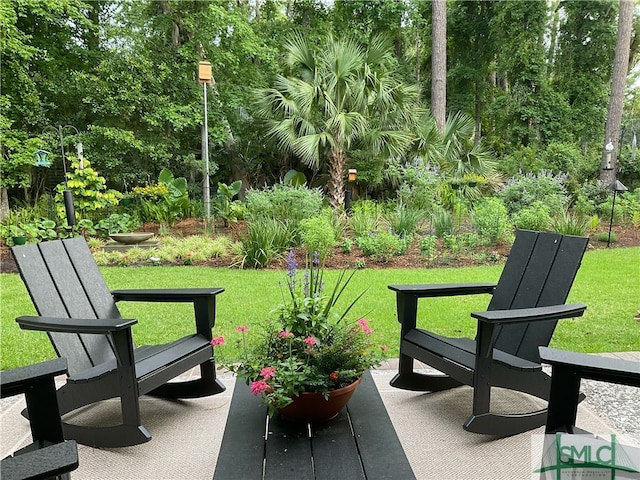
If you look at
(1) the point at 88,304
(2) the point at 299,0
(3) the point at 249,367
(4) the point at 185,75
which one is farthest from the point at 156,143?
(3) the point at 249,367

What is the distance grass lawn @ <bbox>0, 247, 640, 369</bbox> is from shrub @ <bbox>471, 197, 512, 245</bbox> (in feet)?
3.01

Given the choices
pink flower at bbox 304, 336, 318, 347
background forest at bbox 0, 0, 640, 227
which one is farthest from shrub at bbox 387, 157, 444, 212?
pink flower at bbox 304, 336, 318, 347

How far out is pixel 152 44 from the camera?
9.94 m

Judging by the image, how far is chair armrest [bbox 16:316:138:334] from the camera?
1.77 m

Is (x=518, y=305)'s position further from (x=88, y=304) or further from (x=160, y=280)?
(x=160, y=280)

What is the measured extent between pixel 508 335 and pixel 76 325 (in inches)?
83.6

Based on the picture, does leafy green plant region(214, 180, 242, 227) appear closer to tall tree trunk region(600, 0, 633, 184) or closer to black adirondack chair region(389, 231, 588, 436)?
black adirondack chair region(389, 231, 588, 436)

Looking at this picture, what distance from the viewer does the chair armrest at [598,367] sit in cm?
138

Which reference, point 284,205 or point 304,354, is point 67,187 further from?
point 304,354

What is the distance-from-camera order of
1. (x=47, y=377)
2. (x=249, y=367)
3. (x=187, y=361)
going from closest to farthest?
(x=47, y=377) < (x=249, y=367) < (x=187, y=361)

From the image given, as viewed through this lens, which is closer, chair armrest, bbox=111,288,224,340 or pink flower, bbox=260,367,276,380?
pink flower, bbox=260,367,276,380

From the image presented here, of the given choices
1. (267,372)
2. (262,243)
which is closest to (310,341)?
(267,372)

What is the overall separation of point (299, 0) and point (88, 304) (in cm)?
1200

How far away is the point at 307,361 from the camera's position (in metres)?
1.73
